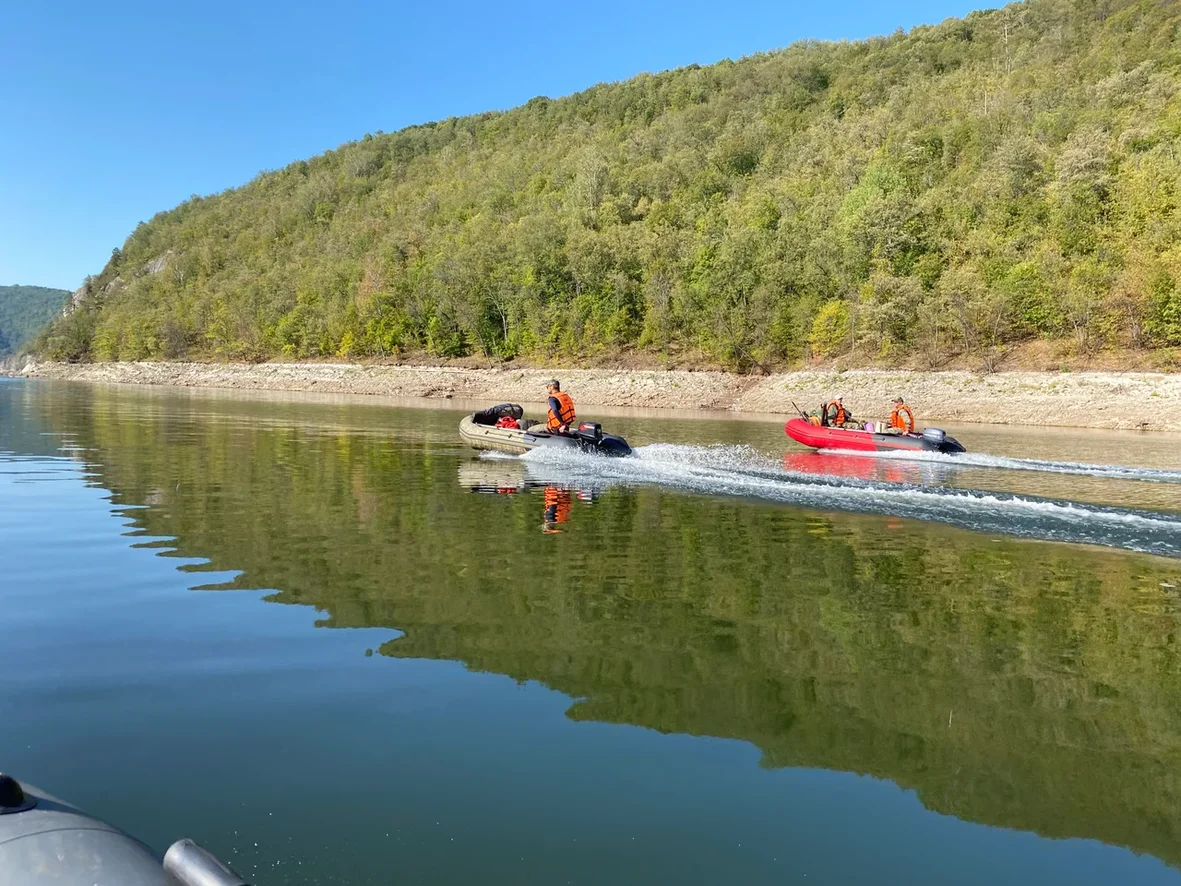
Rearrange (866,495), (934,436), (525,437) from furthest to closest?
(934,436) → (525,437) → (866,495)

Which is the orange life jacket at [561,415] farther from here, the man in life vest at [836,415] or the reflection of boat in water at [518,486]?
the man in life vest at [836,415]

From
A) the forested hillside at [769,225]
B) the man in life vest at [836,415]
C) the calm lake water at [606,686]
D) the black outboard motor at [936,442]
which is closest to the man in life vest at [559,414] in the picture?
the calm lake water at [606,686]

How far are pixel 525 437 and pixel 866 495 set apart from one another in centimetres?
1019

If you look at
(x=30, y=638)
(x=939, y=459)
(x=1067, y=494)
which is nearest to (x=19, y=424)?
(x=30, y=638)

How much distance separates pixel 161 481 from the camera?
55.7 ft

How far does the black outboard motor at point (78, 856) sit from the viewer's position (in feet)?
9.45

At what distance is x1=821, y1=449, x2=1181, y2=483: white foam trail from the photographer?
1891cm

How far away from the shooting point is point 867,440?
25.5 m

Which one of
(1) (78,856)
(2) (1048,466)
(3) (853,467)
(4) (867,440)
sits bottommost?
→ (3) (853,467)

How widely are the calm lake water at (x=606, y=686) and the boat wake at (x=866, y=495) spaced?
0.13 meters

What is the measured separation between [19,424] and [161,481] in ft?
63.7

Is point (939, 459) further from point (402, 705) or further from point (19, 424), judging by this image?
point (19, 424)

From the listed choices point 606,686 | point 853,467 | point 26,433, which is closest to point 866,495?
point 853,467

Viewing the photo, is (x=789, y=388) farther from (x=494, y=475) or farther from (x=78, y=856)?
(x=78, y=856)
